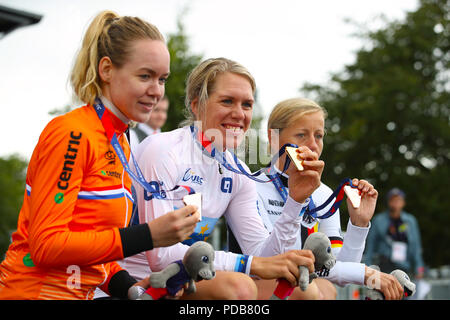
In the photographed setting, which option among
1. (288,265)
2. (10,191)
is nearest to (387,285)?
(288,265)

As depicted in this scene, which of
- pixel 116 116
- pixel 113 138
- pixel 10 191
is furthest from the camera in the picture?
pixel 10 191

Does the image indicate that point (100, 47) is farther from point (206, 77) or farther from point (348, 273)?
point (348, 273)

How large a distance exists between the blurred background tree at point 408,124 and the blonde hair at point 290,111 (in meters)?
11.4

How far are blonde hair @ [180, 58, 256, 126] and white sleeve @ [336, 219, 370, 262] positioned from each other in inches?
41.0

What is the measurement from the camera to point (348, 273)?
2.97 meters

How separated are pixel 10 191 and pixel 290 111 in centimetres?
4382

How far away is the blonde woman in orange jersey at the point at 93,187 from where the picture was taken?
2.09 m

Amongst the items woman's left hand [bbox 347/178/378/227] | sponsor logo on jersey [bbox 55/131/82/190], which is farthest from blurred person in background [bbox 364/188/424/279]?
sponsor logo on jersey [bbox 55/131/82/190]

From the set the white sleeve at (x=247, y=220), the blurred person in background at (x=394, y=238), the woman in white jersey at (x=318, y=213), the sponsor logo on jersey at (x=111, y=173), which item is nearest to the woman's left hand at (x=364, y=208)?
the woman in white jersey at (x=318, y=213)

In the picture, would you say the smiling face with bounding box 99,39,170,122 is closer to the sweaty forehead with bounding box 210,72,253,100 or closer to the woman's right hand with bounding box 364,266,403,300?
the sweaty forehead with bounding box 210,72,253,100

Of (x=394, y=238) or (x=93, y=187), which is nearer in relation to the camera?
(x=93, y=187)

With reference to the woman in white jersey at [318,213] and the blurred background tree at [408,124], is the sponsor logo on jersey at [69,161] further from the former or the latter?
the blurred background tree at [408,124]

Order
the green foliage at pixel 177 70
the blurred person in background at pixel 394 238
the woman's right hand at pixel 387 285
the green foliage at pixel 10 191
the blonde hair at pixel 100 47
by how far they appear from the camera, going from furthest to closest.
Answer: the green foliage at pixel 10 191
the green foliage at pixel 177 70
the blurred person in background at pixel 394 238
the woman's right hand at pixel 387 285
the blonde hair at pixel 100 47

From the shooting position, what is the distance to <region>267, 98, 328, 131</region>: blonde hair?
373 cm
